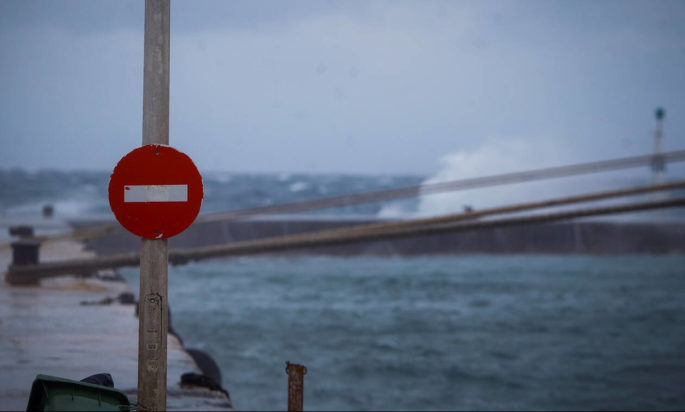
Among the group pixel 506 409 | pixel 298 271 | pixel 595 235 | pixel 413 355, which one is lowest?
pixel 506 409

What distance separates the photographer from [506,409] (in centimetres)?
935

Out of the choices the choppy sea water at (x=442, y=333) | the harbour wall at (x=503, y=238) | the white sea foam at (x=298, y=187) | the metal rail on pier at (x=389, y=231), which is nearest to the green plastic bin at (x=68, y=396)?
the metal rail on pier at (x=389, y=231)

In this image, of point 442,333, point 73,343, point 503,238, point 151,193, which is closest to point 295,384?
point 151,193

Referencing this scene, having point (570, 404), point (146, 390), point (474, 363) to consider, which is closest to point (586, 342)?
point (474, 363)

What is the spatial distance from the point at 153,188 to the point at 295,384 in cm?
185

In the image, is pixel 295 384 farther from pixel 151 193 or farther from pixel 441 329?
pixel 441 329

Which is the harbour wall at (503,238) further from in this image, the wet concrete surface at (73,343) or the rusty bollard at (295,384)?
the rusty bollard at (295,384)

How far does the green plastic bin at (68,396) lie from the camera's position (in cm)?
299

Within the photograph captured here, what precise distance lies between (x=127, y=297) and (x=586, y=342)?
22.6 feet

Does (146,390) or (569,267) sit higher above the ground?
(569,267)

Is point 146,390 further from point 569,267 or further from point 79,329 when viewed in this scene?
point 569,267

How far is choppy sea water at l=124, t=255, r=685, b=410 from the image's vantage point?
9945 mm

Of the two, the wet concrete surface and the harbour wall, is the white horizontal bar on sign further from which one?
the harbour wall

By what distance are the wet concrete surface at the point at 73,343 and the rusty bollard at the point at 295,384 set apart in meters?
0.76
